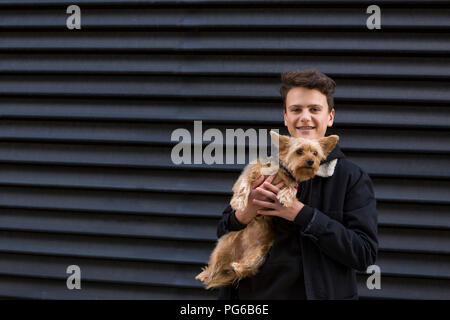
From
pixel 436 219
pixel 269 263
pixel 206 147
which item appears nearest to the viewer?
pixel 269 263

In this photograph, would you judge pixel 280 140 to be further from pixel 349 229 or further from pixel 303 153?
pixel 349 229

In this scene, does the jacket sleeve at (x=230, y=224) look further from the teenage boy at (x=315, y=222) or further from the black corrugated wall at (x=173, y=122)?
the black corrugated wall at (x=173, y=122)

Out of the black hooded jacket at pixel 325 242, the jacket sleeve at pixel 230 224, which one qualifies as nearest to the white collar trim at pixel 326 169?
the black hooded jacket at pixel 325 242

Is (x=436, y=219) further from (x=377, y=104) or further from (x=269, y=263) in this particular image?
Result: (x=269, y=263)

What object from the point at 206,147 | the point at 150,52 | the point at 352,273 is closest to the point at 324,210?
the point at 352,273

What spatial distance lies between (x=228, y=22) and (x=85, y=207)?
1.87 m

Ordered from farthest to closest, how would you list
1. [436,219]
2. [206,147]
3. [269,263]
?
[206,147] < [436,219] < [269,263]

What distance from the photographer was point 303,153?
5.28ft

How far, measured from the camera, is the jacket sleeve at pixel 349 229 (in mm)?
1522

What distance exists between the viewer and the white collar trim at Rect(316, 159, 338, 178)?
1682mm

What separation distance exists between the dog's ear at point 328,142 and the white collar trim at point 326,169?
49 millimetres

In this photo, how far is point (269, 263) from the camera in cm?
165

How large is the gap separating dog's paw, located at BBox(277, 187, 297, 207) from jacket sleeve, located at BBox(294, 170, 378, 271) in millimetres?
57

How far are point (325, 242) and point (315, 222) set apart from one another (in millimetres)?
82
